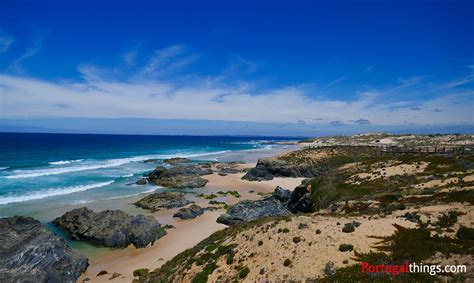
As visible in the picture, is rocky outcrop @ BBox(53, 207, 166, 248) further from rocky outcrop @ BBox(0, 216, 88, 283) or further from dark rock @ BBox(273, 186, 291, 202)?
dark rock @ BBox(273, 186, 291, 202)

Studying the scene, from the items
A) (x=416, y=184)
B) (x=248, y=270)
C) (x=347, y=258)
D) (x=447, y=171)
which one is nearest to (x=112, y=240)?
(x=248, y=270)

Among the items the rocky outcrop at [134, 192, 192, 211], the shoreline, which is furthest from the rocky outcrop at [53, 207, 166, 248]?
the rocky outcrop at [134, 192, 192, 211]

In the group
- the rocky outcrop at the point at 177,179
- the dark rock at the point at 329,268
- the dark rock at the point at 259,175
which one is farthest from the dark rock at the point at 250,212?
the dark rock at the point at 259,175

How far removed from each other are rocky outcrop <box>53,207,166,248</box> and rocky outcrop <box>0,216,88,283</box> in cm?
490

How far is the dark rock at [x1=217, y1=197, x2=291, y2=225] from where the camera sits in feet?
107

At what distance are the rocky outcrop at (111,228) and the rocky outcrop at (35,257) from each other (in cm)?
490

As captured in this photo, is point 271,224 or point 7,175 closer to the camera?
point 271,224

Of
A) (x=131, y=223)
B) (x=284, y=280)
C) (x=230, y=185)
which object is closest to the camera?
(x=284, y=280)

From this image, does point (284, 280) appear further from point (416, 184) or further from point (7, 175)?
point (7, 175)

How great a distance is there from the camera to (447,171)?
1163 inches

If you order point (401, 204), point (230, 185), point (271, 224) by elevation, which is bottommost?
point (230, 185)

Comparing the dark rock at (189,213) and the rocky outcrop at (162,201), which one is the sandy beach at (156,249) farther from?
the rocky outcrop at (162,201)

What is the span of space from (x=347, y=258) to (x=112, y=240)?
21.0 metres

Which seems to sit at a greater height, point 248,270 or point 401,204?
point 401,204
